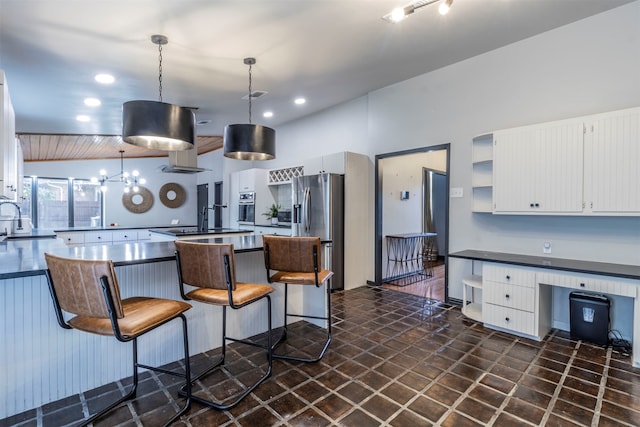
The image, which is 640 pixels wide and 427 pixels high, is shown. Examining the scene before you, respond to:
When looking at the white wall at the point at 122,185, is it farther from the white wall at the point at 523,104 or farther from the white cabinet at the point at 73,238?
the white wall at the point at 523,104

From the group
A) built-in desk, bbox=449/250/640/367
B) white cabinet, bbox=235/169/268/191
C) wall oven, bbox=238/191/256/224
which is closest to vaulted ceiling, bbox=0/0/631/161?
white cabinet, bbox=235/169/268/191

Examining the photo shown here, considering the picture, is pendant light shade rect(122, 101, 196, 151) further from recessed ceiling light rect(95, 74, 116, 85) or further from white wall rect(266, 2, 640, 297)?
white wall rect(266, 2, 640, 297)

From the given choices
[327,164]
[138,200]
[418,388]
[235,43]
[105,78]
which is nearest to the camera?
[418,388]

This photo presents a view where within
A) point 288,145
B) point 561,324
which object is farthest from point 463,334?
point 288,145

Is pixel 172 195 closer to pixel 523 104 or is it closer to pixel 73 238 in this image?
pixel 73 238

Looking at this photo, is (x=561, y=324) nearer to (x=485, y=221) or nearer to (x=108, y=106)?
(x=485, y=221)

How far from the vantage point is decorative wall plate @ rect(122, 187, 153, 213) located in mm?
8211

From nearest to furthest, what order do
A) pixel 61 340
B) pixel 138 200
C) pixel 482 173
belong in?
1. pixel 61 340
2. pixel 482 173
3. pixel 138 200

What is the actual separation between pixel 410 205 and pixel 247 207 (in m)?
3.31

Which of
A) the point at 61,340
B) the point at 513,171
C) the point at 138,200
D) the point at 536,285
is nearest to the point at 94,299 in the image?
the point at 61,340

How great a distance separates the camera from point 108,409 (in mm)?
1857

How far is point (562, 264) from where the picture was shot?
285 cm

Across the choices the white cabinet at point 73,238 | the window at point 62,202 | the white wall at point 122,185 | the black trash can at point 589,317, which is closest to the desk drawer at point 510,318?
the black trash can at point 589,317

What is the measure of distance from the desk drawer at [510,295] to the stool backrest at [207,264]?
261cm
